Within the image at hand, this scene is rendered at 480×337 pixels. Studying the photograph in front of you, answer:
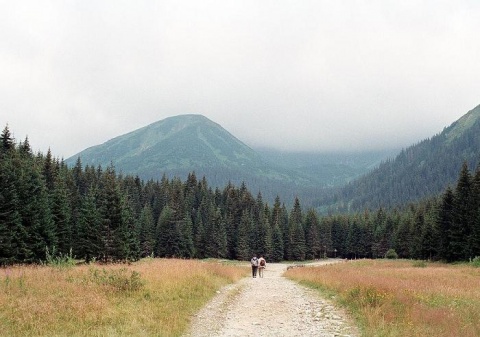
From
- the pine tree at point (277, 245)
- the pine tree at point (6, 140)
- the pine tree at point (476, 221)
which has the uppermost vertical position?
the pine tree at point (6, 140)

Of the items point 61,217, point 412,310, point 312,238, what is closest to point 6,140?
point 61,217

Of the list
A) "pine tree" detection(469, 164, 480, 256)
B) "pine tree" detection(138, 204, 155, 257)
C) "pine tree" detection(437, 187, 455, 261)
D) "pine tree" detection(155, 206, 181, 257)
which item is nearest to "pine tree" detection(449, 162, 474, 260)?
"pine tree" detection(469, 164, 480, 256)

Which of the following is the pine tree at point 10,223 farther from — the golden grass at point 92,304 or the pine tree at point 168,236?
the pine tree at point 168,236

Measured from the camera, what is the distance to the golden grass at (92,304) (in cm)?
1072

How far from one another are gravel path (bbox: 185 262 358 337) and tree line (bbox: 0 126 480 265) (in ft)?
34.5

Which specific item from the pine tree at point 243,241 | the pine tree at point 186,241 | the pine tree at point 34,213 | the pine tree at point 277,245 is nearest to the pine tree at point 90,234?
the pine tree at point 34,213

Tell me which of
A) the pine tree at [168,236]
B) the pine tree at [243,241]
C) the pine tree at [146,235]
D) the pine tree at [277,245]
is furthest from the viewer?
the pine tree at [277,245]

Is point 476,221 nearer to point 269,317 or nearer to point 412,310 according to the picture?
point 412,310

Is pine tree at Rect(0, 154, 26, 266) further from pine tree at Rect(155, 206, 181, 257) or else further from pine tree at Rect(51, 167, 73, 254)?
pine tree at Rect(155, 206, 181, 257)

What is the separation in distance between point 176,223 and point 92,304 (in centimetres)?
8266

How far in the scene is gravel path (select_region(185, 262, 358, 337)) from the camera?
12086 millimetres

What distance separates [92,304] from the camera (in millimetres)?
12289

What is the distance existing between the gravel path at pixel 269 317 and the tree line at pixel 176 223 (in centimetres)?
1051

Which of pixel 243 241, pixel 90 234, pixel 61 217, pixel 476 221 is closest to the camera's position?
pixel 476 221
